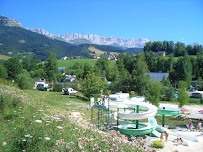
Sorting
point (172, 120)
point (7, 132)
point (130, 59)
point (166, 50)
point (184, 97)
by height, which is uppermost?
point (166, 50)

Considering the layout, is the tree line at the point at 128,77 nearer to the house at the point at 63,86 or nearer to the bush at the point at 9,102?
the house at the point at 63,86

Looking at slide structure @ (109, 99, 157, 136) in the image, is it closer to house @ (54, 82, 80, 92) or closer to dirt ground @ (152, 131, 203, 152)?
dirt ground @ (152, 131, 203, 152)

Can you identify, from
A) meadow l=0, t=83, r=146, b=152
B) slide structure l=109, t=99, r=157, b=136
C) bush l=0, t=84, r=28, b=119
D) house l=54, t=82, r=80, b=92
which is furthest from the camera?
house l=54, t=82, r=80, b=92

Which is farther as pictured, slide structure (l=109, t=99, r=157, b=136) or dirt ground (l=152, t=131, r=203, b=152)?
slide structure (l=109, t=99, r=157, b=136)

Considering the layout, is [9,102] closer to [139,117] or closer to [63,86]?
[139,117]

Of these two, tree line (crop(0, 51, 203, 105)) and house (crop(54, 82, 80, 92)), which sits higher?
tree line (crop(0, 51, 203, 105))

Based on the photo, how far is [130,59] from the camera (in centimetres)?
9281

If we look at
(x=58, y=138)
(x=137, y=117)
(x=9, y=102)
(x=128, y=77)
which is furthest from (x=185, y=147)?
(x=128, y=77)

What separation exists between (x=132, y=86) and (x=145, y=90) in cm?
427

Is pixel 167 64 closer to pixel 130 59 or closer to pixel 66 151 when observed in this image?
pixel 130 59

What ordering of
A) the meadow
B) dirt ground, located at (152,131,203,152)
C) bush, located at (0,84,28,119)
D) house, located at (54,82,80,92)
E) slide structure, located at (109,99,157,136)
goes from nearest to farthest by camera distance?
1. the meadow
2. bush, located at (0,84,28,119)
3. dirt ground, located at (152,131,203,152)
4. slide structure, located at (109,99,157,136)
5. house, located at (54,82,80,92)

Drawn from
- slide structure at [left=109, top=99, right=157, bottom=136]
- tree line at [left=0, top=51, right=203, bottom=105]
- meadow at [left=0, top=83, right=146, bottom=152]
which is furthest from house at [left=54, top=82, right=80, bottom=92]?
meadow at [left=0, top=83, right=146, bottom=152]

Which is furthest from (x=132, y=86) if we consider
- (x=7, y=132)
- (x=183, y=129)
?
(x=7, y=132)

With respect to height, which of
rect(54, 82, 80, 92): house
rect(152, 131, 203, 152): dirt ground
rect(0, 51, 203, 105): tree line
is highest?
rect(0, 51, 203, 105): tree line
